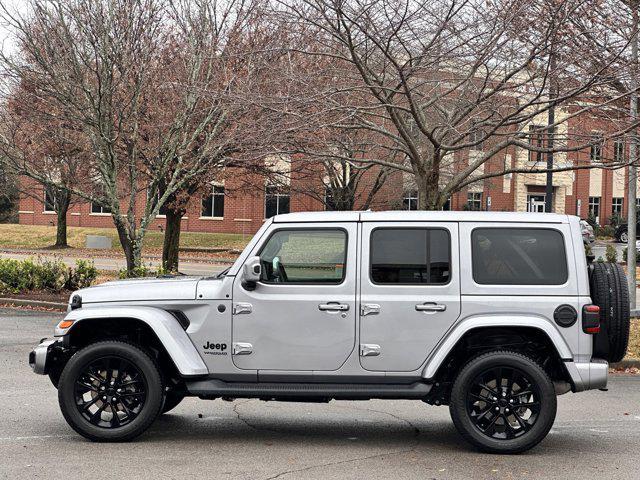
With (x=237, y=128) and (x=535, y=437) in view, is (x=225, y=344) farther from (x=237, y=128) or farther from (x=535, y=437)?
(x=237, y=128)

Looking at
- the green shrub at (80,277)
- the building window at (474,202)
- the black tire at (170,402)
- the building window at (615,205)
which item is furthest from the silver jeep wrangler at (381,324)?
the building window at (615,205)

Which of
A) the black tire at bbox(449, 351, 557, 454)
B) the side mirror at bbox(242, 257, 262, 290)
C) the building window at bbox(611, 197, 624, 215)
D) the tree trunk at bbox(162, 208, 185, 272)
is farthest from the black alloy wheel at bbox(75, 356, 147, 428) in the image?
the building window at bbox(611, 197, 624, 215)

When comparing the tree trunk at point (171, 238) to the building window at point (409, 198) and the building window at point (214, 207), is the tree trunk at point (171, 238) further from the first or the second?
the building window at point (214, 207)

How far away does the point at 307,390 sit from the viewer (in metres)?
7.50

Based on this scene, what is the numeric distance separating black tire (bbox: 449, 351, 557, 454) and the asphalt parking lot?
0.50 ft

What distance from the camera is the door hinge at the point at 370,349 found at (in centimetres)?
749

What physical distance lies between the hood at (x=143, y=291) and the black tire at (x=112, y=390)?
37 centimetres

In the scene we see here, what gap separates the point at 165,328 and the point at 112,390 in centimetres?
67

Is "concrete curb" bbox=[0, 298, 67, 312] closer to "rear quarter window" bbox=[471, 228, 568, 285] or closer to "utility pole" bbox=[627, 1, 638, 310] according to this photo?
"utility pole" bbox=[627, 1, 638, 310]

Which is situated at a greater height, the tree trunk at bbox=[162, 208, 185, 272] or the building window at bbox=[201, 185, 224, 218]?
the building window at bbox=[201, 185, 224, 218]

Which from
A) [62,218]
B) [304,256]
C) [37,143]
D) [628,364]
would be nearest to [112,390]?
[304,256]

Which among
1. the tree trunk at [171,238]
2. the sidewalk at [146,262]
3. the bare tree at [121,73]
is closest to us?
the bare tree at [121,73]

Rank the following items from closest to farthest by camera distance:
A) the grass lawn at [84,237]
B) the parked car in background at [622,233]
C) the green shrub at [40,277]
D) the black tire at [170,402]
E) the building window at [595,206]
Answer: the black tire at [170,402] → the green shrub at [40,277] → the grass lawn at [84,237] → the parked car in background at [622,233] → the building window at [595,206]

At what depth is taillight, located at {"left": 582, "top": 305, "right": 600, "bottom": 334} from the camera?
7383 mm
